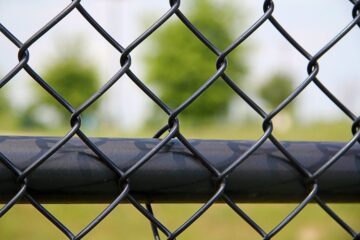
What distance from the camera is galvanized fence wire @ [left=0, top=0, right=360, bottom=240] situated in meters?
0.68

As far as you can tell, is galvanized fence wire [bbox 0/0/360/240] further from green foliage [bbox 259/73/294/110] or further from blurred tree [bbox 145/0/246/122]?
green foliage [bbox 259/73/294/110]

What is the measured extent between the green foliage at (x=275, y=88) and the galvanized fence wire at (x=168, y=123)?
28680mm

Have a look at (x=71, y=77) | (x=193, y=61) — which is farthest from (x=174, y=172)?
(x=71, y=77)

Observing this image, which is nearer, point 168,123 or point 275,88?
point 168,123

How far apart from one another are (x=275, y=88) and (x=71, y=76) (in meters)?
9.98

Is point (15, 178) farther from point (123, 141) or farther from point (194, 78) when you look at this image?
point (194, 78)

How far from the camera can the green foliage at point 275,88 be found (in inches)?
1158

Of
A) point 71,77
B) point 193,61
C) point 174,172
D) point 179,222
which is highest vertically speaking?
point 71,77

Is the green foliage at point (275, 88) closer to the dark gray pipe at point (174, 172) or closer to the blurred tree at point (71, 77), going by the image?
the blurred tree at point (71, 77)

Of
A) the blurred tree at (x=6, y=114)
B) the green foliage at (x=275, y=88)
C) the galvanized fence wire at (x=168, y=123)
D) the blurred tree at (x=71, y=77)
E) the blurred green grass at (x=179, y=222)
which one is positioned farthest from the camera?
the green foliage at (x=275, y=88)

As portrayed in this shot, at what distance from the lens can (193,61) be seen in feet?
79.3

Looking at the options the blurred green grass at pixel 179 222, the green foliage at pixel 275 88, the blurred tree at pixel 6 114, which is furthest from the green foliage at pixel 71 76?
the blurred green grass at pixel 179 222

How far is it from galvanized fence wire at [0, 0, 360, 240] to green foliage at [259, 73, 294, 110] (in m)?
28.7

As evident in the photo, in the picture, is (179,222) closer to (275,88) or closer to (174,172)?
(174,172)
